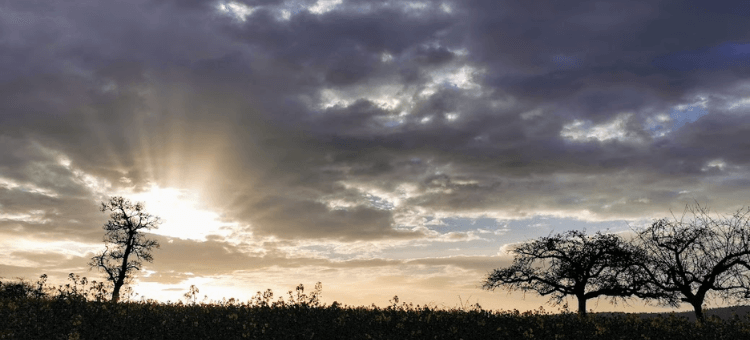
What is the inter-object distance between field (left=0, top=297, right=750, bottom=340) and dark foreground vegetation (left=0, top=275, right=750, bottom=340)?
3 centimetres

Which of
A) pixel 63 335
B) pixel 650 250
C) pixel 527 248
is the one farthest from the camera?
pixel 527 248

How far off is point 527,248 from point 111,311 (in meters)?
28.0

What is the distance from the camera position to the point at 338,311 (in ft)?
63.2

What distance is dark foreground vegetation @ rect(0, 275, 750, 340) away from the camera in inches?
637

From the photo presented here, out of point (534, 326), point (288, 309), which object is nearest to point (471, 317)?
point (534, 326)

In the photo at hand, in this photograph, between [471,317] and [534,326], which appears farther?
[471,317]

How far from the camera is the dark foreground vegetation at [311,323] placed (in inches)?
637

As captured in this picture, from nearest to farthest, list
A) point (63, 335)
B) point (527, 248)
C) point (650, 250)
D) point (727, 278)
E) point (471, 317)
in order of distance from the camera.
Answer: point (63, 335)
point (471, 317)
point (727, 278)
point (650, 250)
point (527, 248)

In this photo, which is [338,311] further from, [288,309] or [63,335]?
[63,335]

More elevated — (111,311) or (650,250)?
(650,250)

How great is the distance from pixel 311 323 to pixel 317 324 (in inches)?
9.5

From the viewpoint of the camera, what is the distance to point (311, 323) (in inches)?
679

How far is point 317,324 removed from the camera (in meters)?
17.1

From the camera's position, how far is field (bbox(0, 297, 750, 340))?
53.0 ft
